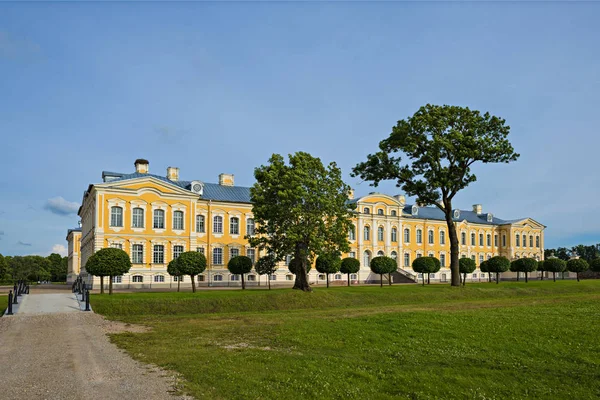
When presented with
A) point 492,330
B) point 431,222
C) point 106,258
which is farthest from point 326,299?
point 431,222

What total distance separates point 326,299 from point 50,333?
714 inches

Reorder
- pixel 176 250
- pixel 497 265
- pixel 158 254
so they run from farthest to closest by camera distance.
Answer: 1. pixel 497 265
2. pixel 176 250
3. pixel 158 254

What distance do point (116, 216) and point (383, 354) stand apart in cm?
3819

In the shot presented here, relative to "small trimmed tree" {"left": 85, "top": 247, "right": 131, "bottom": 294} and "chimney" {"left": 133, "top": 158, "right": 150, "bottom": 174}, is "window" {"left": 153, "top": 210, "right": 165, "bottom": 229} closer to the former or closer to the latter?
"chimney" {"left": 133, "top": 158, "right": 150, "bottom": 174}

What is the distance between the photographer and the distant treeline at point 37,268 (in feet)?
298

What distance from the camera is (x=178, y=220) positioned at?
1964 inches

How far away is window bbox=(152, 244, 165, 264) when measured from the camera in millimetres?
48219

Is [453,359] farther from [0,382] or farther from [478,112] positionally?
[478,112]

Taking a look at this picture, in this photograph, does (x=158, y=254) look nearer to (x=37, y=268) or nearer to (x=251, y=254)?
(x=251, y=254)

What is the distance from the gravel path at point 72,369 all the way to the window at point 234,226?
3547 centimetres

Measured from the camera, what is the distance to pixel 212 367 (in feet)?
38.0

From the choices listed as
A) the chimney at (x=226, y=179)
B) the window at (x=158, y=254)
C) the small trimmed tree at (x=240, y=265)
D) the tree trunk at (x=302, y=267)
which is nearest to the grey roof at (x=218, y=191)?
the chimney at (x=226, y=179)

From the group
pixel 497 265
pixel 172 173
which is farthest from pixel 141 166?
pixel 497 265

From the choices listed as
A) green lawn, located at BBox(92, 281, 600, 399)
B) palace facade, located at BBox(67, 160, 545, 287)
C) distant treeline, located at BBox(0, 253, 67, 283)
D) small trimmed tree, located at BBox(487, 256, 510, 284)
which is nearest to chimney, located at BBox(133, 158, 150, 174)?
palace facade, located at BBox(67, 160, 545, 287)
